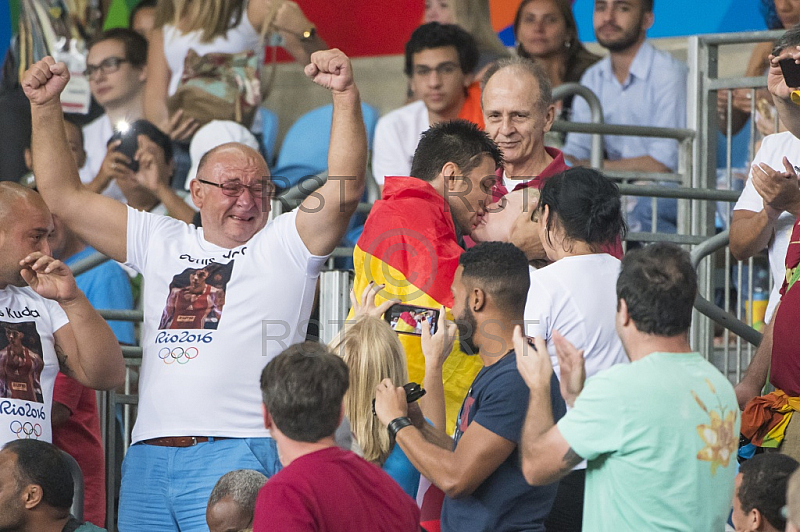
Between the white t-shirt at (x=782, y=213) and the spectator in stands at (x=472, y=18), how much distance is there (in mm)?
2595

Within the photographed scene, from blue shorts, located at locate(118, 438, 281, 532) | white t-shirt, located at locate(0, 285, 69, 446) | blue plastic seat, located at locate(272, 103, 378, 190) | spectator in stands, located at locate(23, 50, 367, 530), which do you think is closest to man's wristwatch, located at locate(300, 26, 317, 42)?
blue plastic seat, located at locate(272, 103, 378, 190)

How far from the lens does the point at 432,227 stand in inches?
145

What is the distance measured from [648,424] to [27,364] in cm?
219

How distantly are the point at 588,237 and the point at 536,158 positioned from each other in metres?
1.19

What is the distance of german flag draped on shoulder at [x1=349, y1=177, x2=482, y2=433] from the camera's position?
3633mm

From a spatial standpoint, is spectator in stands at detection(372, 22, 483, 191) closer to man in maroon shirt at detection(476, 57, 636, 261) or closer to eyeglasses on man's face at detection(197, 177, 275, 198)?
man in maroon shirt at detection(476, 57, 636, 261)

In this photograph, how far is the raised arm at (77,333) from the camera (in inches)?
147

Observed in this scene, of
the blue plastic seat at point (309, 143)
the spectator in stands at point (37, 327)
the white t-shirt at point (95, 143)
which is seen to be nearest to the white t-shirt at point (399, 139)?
the blue plastic seat at point (309, 143)

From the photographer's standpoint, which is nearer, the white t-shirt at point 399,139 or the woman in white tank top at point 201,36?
the white t-shirt at point 399,139

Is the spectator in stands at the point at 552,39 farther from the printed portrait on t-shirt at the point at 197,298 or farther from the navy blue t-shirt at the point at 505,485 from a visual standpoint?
the navy blue t-shirt at the point at 505,485

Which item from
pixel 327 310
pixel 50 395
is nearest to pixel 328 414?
pixel 50 395

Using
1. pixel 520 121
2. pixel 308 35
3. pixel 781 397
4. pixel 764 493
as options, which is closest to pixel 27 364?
pixel 520 121

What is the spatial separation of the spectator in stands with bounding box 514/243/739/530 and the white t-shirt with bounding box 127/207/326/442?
1.24 m

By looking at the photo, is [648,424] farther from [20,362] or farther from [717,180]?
[717,180]
